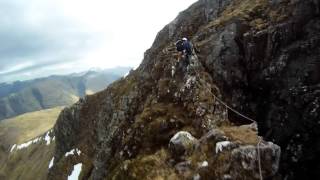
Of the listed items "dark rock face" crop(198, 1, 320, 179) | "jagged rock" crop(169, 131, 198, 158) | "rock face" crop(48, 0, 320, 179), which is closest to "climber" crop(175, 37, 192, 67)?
"rock face" crop(48, 0, 320, 179)

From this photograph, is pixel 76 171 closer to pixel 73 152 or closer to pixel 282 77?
pixel 73 152

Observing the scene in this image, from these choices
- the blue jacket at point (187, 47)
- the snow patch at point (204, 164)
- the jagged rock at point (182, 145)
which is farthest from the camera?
the blue jacket at point (187, 47)

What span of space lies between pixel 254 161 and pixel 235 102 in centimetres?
1569

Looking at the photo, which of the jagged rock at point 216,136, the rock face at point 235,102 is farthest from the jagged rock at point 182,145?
the jagged rock at point 216,136

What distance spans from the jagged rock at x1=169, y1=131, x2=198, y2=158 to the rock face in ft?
1.84

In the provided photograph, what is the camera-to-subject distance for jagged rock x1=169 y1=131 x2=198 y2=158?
1373 inches

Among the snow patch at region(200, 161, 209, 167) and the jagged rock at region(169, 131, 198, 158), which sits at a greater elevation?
the jagged rock at region(169, 131, 198, 158)

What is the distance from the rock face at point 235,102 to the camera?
33.3 meters

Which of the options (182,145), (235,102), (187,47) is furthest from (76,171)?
(182,145)

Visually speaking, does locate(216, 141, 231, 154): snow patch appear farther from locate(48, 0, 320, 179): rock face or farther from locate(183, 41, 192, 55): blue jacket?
locate(183, 41, 192, 55): blue jacket

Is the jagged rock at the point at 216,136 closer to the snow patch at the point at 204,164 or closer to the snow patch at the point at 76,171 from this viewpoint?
the snow patch at the point at 204,164

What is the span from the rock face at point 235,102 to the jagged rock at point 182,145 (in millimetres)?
560

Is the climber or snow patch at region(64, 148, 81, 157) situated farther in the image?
snow patch at region(64, 148, 81, 157)

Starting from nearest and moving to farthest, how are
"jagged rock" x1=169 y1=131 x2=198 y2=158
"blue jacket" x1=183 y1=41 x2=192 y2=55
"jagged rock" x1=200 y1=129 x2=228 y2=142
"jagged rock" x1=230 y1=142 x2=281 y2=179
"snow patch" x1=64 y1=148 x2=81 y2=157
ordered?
1. "jagged rock" x1=230 y1=142 x2=281 y2=179
2. "jagged rock" x1=200 y1=129 x2=228 y2=142
3. "jagged rock" x1=169 y1=131 x2=198 y2=158
4. "blue jacket" x1=183 y1=41 x2=192 y2=55
5. "snow patch" x1=64 y1=148 x2=81 y2=157
